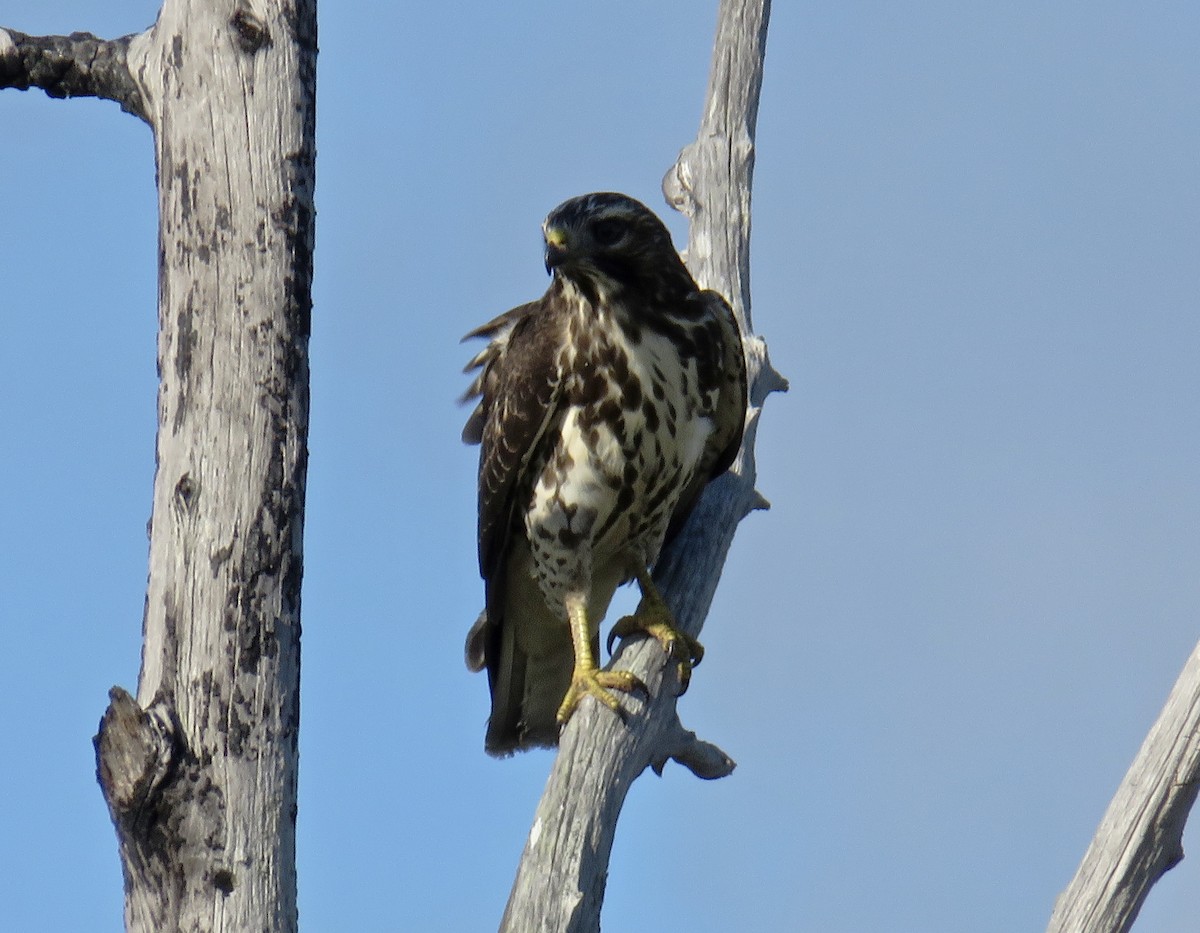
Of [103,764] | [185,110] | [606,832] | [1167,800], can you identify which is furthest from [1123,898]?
[185,110]

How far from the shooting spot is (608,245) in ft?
15.2

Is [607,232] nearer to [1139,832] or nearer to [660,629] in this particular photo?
[660,629]

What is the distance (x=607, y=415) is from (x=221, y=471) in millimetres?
1374

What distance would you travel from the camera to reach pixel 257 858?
3562 mm

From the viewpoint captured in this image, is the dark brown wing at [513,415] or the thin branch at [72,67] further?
the dark brown wing at [513,415]

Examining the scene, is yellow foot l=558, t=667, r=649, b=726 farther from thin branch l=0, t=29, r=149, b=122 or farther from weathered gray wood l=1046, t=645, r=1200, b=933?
thin branch l=0, t=29, r=149, b=122

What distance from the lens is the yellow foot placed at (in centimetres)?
433

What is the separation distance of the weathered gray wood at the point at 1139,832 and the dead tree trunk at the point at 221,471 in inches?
65.9

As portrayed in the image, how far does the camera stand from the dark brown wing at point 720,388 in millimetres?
4809

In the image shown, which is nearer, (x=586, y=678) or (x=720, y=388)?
(x=586, y=678)

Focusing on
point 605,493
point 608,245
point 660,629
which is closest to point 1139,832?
point 660,629

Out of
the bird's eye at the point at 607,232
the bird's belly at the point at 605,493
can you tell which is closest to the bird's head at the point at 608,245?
the bird's eye at the point at 607,232

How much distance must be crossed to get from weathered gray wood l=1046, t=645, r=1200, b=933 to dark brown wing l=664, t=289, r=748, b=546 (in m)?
1.87

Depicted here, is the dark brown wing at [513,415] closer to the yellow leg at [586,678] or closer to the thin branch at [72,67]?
the yellow leg at [586,678]
